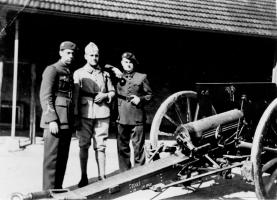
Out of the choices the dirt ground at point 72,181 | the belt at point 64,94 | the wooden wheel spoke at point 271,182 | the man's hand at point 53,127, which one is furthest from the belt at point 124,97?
the wooden wheel spoke at point 271,182

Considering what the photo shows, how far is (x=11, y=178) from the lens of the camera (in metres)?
5.15

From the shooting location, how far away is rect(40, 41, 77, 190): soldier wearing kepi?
411 cm

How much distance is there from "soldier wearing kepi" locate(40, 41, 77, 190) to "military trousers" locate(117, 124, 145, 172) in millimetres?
987

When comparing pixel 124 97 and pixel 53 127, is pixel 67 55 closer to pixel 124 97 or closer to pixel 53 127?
pixel 53 127

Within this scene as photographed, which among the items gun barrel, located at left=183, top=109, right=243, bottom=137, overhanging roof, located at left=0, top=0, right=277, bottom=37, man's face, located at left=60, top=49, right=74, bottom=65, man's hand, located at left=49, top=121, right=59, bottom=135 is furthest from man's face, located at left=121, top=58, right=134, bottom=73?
overhanging roof, located at left=0, top=0, right=277, bottom=37

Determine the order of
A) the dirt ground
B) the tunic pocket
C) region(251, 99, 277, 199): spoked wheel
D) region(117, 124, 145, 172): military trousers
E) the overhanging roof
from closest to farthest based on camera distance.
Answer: region(251, 99, 277, 199): spoked wheel
the tunic pocket
the dirt ground
region(117, 124, 145, 172): military trousers
the overhanging roof

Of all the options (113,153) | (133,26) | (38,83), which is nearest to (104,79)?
(113,153)

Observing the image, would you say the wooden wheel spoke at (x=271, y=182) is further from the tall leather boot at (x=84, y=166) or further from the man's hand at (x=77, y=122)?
the man's hand at (x=77, y=122)

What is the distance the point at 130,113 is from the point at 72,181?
48.9 inches

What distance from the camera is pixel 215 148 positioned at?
4254mm

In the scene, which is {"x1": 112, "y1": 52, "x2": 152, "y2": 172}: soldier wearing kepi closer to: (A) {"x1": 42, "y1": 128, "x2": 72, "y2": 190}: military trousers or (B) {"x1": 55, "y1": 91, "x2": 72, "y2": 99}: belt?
(B) {"x1": 55, "y1": 91, "x2": 72, "y2": 99}: belt

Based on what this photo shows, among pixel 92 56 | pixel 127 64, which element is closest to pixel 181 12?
pixel 127 64

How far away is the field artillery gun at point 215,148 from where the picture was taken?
3.55 metres

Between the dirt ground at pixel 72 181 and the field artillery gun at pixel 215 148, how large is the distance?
0.39m
